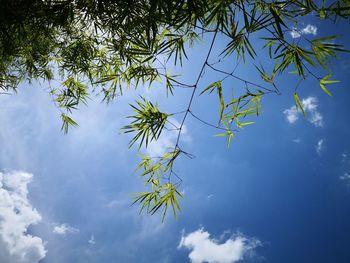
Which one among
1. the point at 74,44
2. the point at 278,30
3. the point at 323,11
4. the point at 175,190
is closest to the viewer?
the point at 278,30

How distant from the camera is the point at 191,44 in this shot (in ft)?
11.1

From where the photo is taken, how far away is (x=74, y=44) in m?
3.32

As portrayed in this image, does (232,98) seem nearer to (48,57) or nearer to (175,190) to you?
(175,190)

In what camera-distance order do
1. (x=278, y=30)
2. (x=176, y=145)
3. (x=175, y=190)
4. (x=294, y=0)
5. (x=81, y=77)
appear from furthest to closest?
(x=81, y=77) < (x=175, y=190) < (x=176, y=145) < (x=294, y=0) < (x=278, y=30)

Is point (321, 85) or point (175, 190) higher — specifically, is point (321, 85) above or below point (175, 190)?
above

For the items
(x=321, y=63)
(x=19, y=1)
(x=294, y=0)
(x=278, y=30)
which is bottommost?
(x=278, y=30)

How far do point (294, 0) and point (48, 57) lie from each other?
10.2 feet

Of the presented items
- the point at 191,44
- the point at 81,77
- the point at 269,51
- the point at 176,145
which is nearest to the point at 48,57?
the point at 81,77

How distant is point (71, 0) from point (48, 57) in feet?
6.42

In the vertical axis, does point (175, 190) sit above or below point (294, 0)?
below

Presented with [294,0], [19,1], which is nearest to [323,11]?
[294,0]

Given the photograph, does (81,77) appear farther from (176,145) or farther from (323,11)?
(323,11)

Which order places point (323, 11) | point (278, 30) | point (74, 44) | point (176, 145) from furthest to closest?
point (74, 44)
point (176, 145)
point (323, 11)
point (278, 30)

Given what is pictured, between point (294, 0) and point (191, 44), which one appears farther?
point (191, 44)
